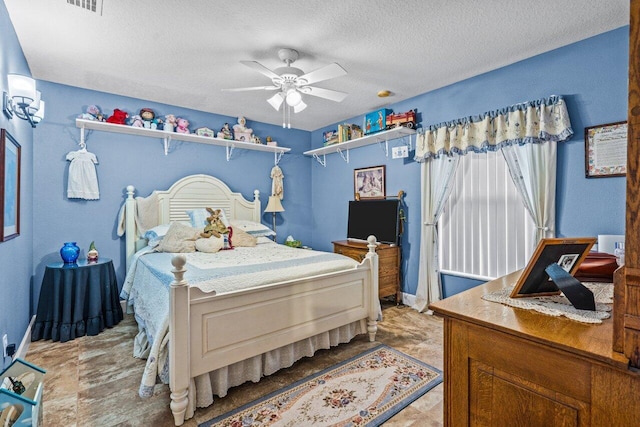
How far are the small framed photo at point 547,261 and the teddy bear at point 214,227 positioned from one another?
2.90 m

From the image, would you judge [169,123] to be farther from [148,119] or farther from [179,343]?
[179,343]

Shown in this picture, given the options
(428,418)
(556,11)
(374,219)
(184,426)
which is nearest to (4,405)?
(184,426)

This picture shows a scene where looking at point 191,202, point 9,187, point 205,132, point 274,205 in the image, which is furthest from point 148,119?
point 274,205

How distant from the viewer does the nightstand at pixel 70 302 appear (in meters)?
2.75

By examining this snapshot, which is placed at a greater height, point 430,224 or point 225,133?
point 225,133

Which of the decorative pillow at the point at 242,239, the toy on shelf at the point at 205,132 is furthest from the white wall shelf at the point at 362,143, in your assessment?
the decorative pillow at the point at 242,239

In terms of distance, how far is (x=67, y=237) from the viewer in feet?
10.8

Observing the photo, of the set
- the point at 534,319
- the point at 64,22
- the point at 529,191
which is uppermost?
the point at 64,22

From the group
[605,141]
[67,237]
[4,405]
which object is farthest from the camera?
[67,237]

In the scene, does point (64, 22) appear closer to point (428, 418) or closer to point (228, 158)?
point (228, 158)

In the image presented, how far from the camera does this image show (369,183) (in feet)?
14.0

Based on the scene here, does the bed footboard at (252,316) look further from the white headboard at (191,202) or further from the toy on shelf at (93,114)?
the toy on shelf at (93,114)

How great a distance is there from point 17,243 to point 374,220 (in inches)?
137

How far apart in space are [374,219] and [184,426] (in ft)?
9.61
